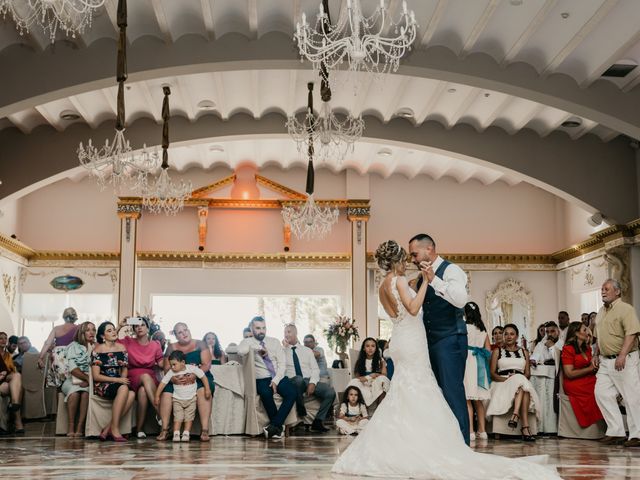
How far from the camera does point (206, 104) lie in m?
13.2

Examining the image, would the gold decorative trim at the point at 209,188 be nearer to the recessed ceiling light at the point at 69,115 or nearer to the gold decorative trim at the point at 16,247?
the gold decorative trim at the point at 16,247

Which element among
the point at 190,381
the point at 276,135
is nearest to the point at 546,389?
the point at 190,381

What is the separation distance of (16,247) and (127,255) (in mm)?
2085

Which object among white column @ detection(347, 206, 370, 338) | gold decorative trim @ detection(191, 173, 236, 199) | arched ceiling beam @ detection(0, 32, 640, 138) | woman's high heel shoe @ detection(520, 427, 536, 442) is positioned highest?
arched ceiling beam @ detection(0, 32, 640, 138)

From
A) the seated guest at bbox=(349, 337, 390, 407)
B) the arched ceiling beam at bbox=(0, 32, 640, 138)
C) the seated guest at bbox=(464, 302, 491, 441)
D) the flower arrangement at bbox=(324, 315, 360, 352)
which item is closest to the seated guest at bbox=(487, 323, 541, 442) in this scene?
the seated guest at bbox=(464, 302, 491, 441)

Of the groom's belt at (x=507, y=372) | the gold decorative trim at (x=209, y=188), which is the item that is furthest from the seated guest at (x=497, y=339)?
the gold decorative trim at (x=209, y=188)

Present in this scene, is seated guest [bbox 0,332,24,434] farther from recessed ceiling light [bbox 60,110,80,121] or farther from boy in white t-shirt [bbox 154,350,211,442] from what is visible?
recessed ceiling light [bbox 60,110,80,121]

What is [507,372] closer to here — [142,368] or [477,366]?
[477,366]

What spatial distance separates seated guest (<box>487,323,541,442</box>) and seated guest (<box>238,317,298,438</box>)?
2.25 m

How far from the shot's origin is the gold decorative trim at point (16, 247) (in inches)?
614

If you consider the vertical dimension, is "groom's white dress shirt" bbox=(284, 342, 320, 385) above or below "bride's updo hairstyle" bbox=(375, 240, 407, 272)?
below

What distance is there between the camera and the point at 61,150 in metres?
14.0

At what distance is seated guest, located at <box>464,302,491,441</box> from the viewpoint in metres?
9.11

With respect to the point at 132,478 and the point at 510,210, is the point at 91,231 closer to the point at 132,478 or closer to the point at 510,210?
the point at 510,210
